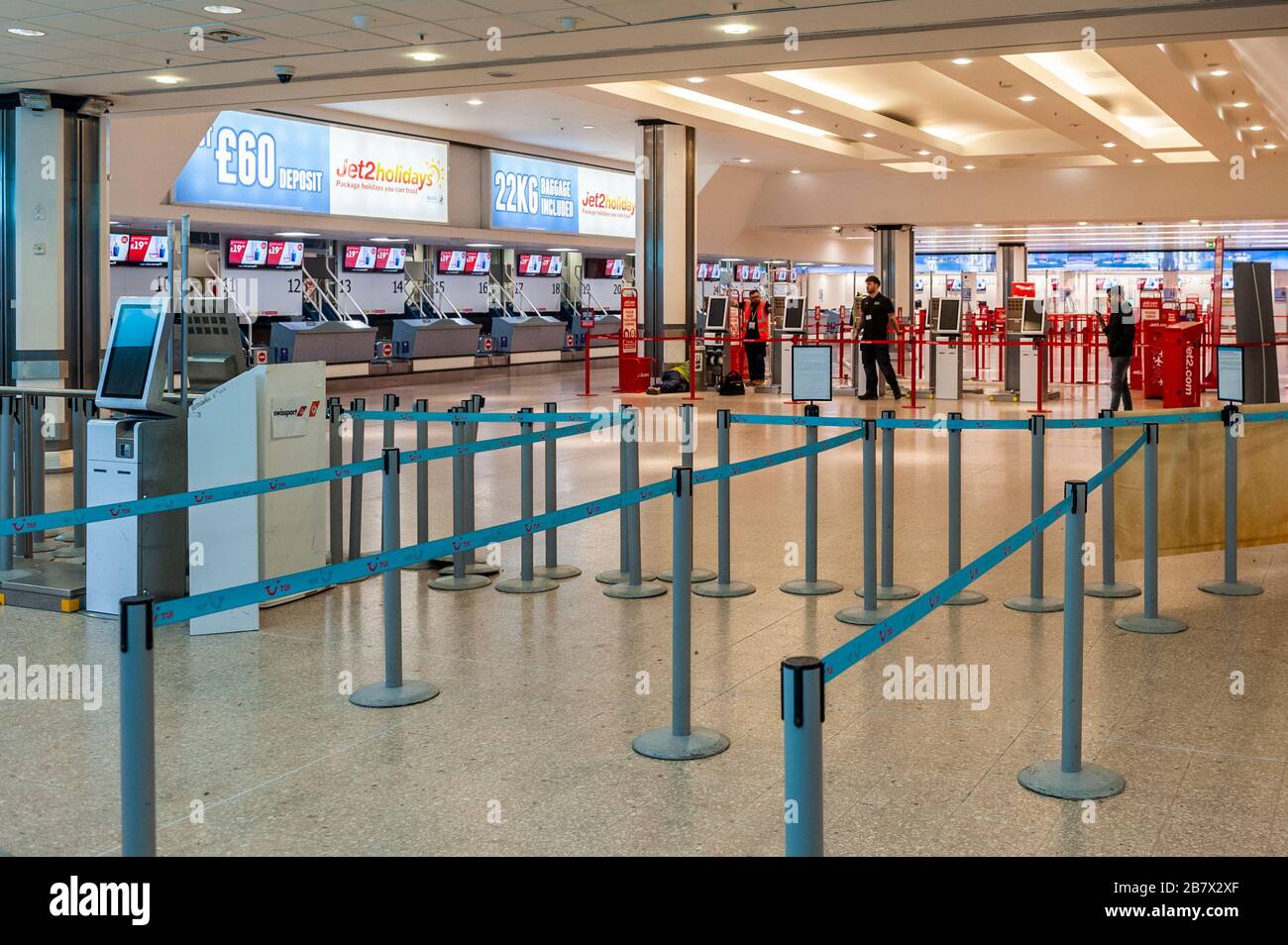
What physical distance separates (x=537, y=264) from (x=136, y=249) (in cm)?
1113

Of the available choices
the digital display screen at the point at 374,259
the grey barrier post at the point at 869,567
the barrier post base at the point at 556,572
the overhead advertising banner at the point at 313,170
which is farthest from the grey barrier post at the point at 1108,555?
the digital display screen at the point at 374,259

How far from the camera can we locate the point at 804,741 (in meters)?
2.59

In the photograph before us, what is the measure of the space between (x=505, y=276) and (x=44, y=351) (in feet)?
56.0

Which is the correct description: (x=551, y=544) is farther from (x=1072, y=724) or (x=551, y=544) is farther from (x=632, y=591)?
(x=1072, y=724)

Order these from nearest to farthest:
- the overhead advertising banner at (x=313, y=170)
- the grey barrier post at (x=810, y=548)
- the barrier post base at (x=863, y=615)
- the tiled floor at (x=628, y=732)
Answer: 1. the tiled floor at (x=628, y=732)
2. the barrier post base at (x=863, y=615)
3. the grey barrier post at (x=810, y=548)
4. the overhead advertising banner at (x=313, y=170)

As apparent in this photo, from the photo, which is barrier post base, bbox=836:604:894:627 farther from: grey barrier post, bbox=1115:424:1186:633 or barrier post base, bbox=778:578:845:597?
grey barrier post, bbox=1115:424:1186:633

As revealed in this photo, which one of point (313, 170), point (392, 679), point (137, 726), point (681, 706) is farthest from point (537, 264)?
point (137, 726)

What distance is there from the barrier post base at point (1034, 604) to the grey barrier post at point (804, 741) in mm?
4065

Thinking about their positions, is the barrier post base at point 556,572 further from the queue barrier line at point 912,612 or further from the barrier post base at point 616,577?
the queue barrier line at point 912,612

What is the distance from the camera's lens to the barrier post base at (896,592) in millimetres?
6605

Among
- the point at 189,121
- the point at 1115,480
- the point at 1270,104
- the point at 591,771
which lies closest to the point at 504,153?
the point at 189,121

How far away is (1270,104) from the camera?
17484 mm

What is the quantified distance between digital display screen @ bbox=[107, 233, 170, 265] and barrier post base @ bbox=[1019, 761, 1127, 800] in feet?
61.3
